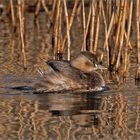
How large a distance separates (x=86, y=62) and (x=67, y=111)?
227cm

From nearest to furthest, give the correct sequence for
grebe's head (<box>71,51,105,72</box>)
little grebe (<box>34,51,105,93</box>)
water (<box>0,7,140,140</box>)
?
water (<box>0,7,140,140</box>)
little grebe (<box>34,51,105,93</box>)
grebe's head (<box>71,51,105,72</box>)

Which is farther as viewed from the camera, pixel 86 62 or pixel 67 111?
pixel 86 62

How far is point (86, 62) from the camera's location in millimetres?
11602

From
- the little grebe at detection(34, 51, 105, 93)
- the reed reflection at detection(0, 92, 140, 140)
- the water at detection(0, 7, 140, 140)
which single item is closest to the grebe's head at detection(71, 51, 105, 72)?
the little grebe at detection(34, 51, 105, 93)

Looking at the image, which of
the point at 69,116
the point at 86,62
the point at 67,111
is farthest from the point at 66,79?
the point at 69,116

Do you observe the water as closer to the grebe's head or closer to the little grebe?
the little grebe

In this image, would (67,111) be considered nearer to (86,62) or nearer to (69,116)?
(69,116)

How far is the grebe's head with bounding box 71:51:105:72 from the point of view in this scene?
37.8 ft

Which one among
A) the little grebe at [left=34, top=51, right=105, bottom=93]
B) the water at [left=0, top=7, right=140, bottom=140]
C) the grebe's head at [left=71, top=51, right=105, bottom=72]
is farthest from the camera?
the grebe's head at [left=71, top=51, right=105, bottom=72]

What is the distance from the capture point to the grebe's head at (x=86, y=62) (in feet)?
37.8

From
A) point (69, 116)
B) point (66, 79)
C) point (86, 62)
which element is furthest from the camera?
point (86, 62)

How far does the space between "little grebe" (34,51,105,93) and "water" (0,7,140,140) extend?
193mm

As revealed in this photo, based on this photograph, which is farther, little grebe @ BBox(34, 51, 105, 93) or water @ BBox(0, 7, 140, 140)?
little grebe @ BBox(34, 51, 105, 93)

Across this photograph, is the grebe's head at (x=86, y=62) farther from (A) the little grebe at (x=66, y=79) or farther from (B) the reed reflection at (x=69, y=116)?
(B) the reed reflection at (x=69, y=116)
